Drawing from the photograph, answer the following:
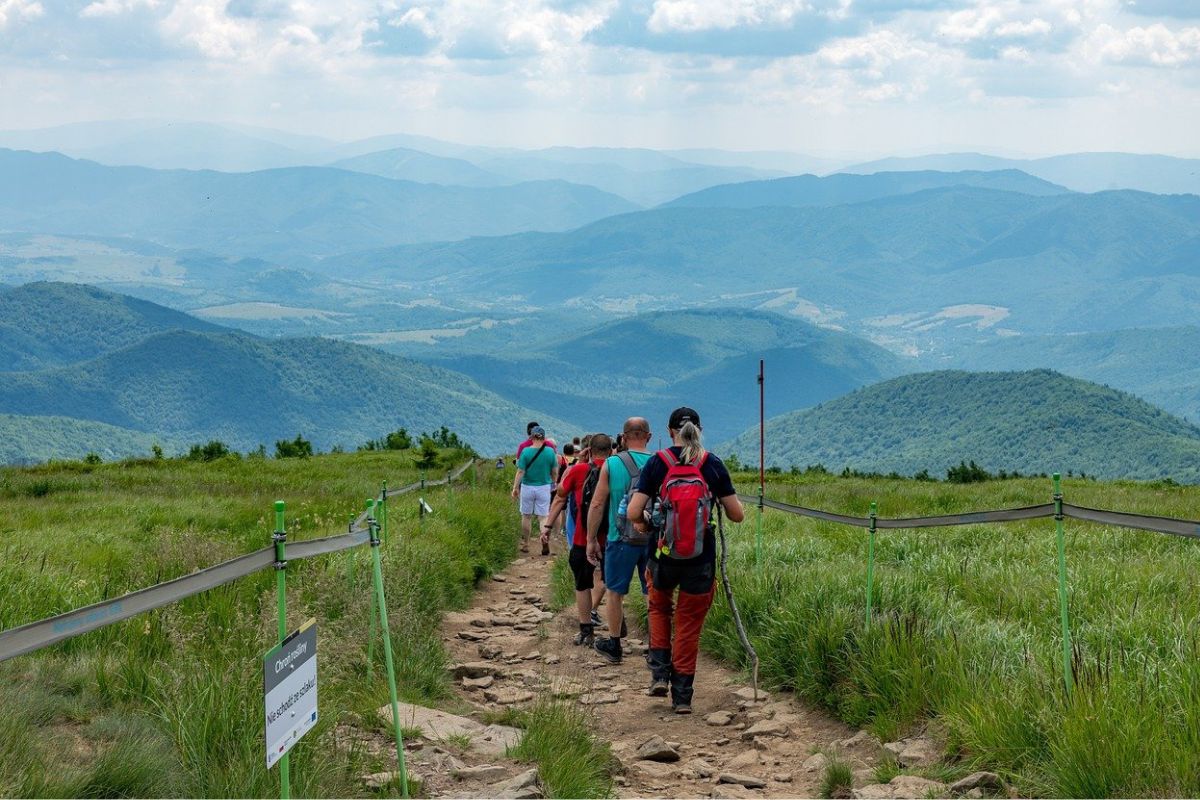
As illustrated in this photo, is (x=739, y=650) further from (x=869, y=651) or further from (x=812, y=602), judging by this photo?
(x=869, y=651)

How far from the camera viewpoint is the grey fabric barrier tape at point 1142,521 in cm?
538

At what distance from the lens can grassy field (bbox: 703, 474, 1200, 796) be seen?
17.2ft

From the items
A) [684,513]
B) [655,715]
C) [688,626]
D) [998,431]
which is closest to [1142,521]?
[684,513]

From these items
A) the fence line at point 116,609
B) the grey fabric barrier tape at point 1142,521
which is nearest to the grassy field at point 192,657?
A: the fence line at point 116,609

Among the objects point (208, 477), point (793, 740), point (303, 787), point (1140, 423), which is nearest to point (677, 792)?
point (793, 740)

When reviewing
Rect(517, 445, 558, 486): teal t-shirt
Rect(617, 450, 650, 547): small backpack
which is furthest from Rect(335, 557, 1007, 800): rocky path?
Rect(517, 445, 558, 486): teal t-shirt

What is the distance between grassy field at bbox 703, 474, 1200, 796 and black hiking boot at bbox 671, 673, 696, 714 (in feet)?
2.25

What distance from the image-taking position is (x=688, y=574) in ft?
26.8

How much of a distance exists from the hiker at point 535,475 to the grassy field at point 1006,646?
4.12 metres

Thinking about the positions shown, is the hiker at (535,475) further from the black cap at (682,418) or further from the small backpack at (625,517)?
the black cap at (682,418)

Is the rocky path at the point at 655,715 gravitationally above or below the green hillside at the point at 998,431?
above

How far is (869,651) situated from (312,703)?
4087mm

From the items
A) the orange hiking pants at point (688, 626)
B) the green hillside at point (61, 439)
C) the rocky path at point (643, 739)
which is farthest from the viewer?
the green hillside at point (61, 439)

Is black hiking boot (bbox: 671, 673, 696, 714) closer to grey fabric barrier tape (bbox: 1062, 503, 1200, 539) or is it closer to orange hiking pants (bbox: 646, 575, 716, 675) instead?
orange hiking pants (bbox: 646, 575, 716, 675)
